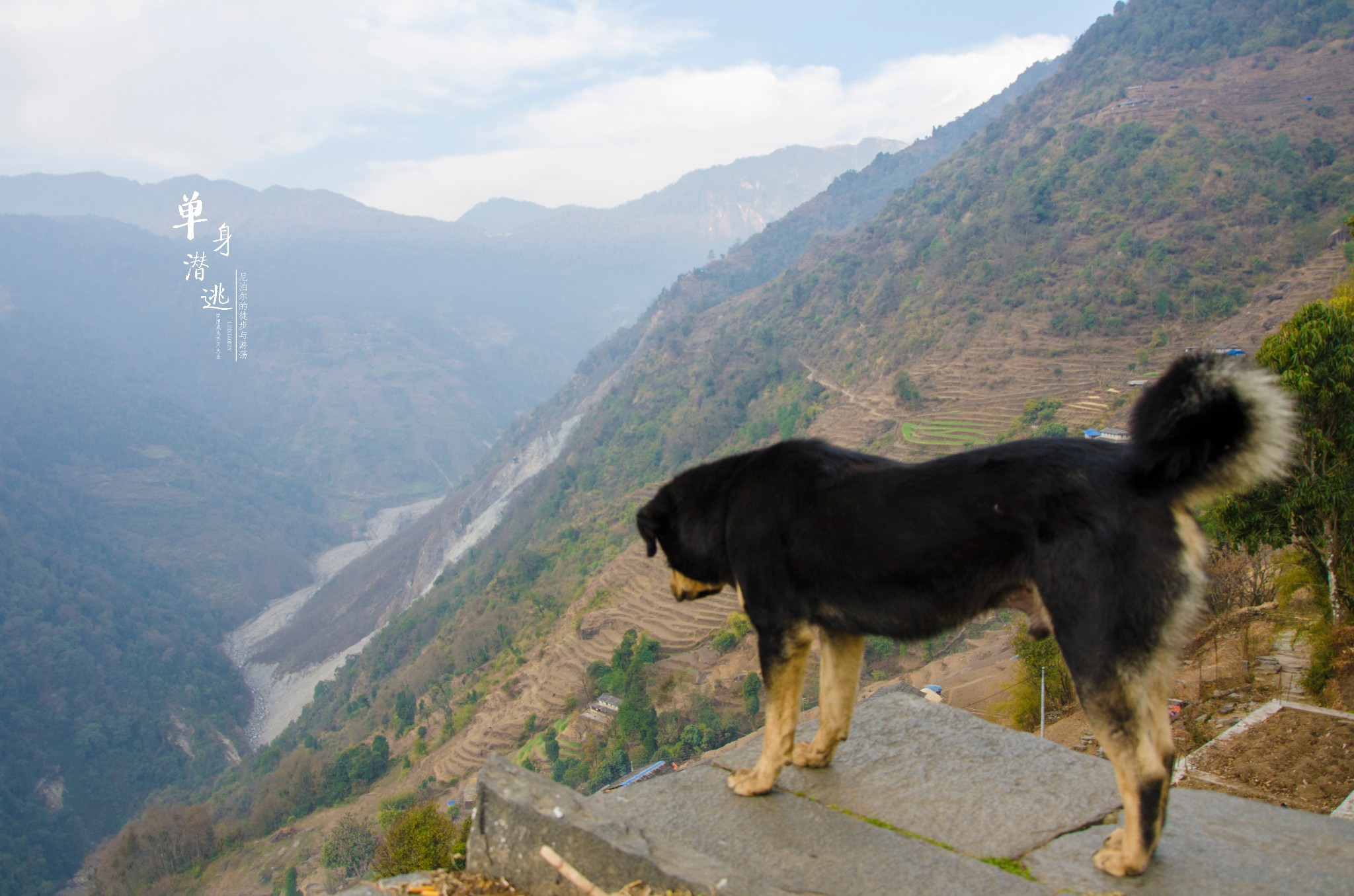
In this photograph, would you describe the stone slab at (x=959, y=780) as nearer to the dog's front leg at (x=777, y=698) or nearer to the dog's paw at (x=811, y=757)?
the dog's paw at (x=811, y=757)

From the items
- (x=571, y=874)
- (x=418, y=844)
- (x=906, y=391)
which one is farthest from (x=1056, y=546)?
(x=906, y=391)

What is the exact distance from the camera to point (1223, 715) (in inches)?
440

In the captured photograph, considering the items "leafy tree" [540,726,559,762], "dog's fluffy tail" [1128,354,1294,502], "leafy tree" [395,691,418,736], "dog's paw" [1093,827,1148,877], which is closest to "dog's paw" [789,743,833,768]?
"dog's paw" [1093,827,1148,877]

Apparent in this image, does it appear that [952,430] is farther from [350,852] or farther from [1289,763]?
[1289,763]

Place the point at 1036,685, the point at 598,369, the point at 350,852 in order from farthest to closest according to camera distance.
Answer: the point at 598,369
the point at 350,852
the point at 1036,685

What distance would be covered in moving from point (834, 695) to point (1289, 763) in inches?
231

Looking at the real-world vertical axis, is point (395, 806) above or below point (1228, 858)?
below

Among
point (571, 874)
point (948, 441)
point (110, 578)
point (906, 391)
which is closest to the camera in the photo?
point (571, 874)

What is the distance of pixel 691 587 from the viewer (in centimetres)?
482

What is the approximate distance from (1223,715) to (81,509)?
15813 centimetres

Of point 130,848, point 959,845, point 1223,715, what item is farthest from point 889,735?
point 130,848

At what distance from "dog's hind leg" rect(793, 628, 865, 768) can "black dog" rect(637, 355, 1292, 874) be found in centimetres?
18

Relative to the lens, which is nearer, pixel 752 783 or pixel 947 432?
pixel 752 783

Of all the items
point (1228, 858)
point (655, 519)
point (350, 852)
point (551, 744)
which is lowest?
point (350, 852)
